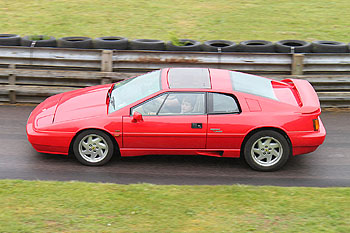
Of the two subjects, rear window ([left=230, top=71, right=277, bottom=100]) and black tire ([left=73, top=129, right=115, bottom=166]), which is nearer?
black tire ([left=73, top=129, right=115, bottom=166])

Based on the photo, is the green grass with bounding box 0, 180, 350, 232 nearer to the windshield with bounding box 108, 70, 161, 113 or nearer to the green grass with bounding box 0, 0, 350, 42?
the windshield with bounding box 108, 70, 161, 113

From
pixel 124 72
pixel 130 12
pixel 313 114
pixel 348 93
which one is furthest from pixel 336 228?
pixel 130 12

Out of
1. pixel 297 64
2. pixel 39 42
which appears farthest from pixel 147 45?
pixel 297 64

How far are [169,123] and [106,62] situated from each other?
3.93 m

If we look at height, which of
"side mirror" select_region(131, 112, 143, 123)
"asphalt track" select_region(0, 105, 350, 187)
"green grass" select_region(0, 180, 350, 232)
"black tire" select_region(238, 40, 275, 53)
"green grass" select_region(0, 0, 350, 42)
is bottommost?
"green grass" select_region(0, 180, 350, 232)

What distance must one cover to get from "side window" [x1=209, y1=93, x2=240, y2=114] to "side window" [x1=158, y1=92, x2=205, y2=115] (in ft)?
0.48

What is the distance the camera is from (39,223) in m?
6.33

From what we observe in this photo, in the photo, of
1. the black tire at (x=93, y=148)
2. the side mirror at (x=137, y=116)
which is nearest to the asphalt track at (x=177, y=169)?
the black tire at (x=93, y=148)

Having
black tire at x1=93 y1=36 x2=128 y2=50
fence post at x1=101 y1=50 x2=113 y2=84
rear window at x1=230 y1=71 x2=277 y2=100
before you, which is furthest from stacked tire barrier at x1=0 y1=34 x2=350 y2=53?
rear window at x1=230 y1=71 x2=277 y2=100

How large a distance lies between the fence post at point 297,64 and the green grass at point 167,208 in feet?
14.9

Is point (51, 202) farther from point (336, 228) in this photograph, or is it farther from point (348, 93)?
point (348, 93)

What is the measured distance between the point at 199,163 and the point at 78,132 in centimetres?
211

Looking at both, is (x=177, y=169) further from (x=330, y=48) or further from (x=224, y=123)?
(x=330, y=48)

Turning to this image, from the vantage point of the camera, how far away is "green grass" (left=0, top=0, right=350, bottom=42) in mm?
15680
